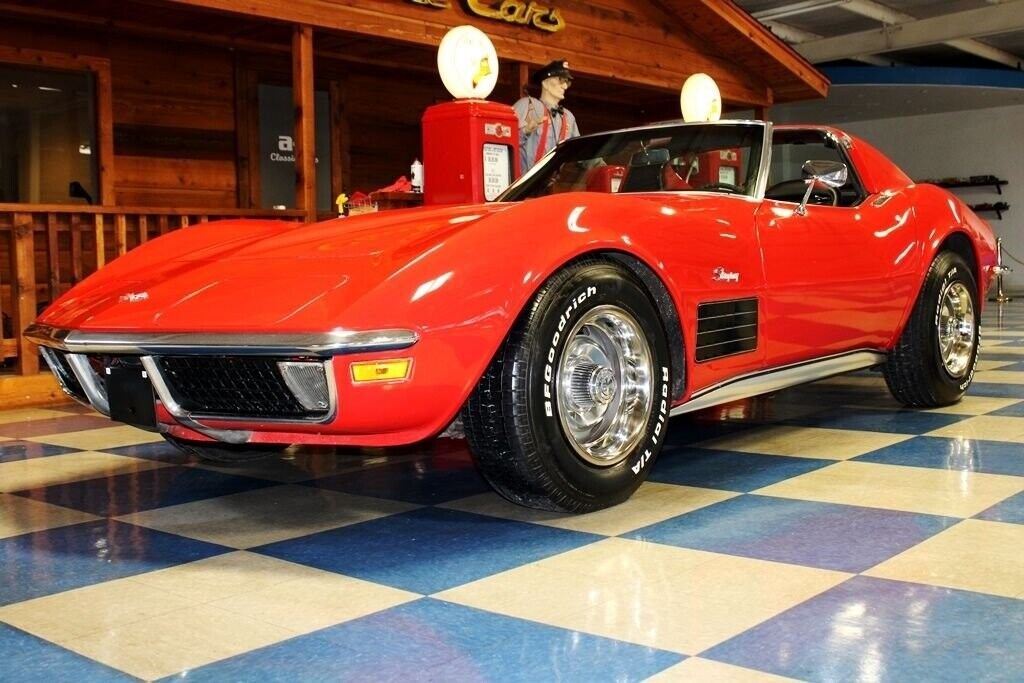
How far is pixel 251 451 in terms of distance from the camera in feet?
11.7

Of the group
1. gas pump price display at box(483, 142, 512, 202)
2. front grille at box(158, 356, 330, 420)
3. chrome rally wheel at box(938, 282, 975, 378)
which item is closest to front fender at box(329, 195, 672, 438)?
front grille at box(158, 356, 330, 420)

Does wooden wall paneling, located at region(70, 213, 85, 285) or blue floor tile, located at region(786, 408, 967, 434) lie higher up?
wooden wall paneling, located at region(70, 213, 85, 285)

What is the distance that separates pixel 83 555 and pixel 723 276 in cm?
189

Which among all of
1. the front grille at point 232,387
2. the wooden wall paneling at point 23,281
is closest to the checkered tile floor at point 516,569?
the front grille at point 232,387

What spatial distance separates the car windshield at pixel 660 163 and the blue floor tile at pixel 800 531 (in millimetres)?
1245

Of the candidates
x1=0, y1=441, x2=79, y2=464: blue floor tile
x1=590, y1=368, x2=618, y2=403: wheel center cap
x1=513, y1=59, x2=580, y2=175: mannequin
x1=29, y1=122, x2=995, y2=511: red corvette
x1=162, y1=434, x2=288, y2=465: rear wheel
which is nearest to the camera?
x1=29, y1=122, x2=995, y2=511: red corvette

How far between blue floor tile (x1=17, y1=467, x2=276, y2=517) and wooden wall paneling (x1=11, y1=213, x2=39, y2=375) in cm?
269

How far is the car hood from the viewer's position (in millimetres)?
2547

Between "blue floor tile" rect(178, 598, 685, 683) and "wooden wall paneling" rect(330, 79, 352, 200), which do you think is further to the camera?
"wooden wall paneling" rect(330, 79, 352, 200)

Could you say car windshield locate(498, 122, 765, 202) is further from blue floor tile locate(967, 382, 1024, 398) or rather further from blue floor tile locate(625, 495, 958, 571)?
blue floor tile locate(967, 382, 1024, 398)

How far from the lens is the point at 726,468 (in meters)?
3.50

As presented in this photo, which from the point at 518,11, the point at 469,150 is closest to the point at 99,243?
the point at 469,150

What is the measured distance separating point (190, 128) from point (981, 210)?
18.0 meters

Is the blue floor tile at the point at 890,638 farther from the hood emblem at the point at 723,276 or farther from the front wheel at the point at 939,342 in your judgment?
the front wheel at the point at 939,342
